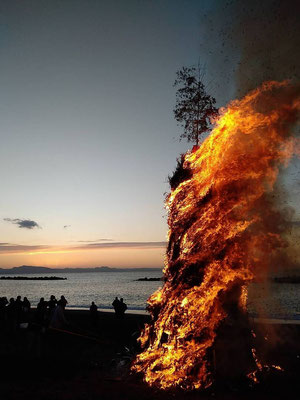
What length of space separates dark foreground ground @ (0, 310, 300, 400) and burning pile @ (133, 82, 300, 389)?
1111 mm

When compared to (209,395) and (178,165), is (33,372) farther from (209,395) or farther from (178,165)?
(178,165)

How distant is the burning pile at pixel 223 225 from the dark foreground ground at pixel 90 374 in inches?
43.7

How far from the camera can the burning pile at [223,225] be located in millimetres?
11500

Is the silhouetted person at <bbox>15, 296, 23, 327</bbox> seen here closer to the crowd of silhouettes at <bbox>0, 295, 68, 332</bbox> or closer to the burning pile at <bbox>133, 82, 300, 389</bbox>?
the crowd of silhouettes at <bbox>0, 295, 68, 332</bbox>

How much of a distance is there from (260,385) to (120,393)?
4086mm

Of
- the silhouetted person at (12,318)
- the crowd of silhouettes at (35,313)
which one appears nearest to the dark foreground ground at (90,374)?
the crowd of silhouettes at (35,313)

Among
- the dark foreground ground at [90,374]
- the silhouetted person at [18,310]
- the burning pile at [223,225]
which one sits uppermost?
the burning pile at [223,225]

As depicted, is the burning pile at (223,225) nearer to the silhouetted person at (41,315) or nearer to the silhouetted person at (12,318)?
the silhouetted person at (41,315)

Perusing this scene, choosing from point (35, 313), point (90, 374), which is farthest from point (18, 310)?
point (90, 374)

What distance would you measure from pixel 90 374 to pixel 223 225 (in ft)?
22.3

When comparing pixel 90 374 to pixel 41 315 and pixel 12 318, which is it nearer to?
pixel 41 315

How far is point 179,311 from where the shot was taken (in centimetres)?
1167

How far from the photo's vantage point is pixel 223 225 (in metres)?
12.2

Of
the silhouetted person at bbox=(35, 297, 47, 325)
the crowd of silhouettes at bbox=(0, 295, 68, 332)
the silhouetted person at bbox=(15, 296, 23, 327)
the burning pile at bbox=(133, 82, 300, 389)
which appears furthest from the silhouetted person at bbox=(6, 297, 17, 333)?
the burning pile at bbox=(133, 82, 300, 389)
